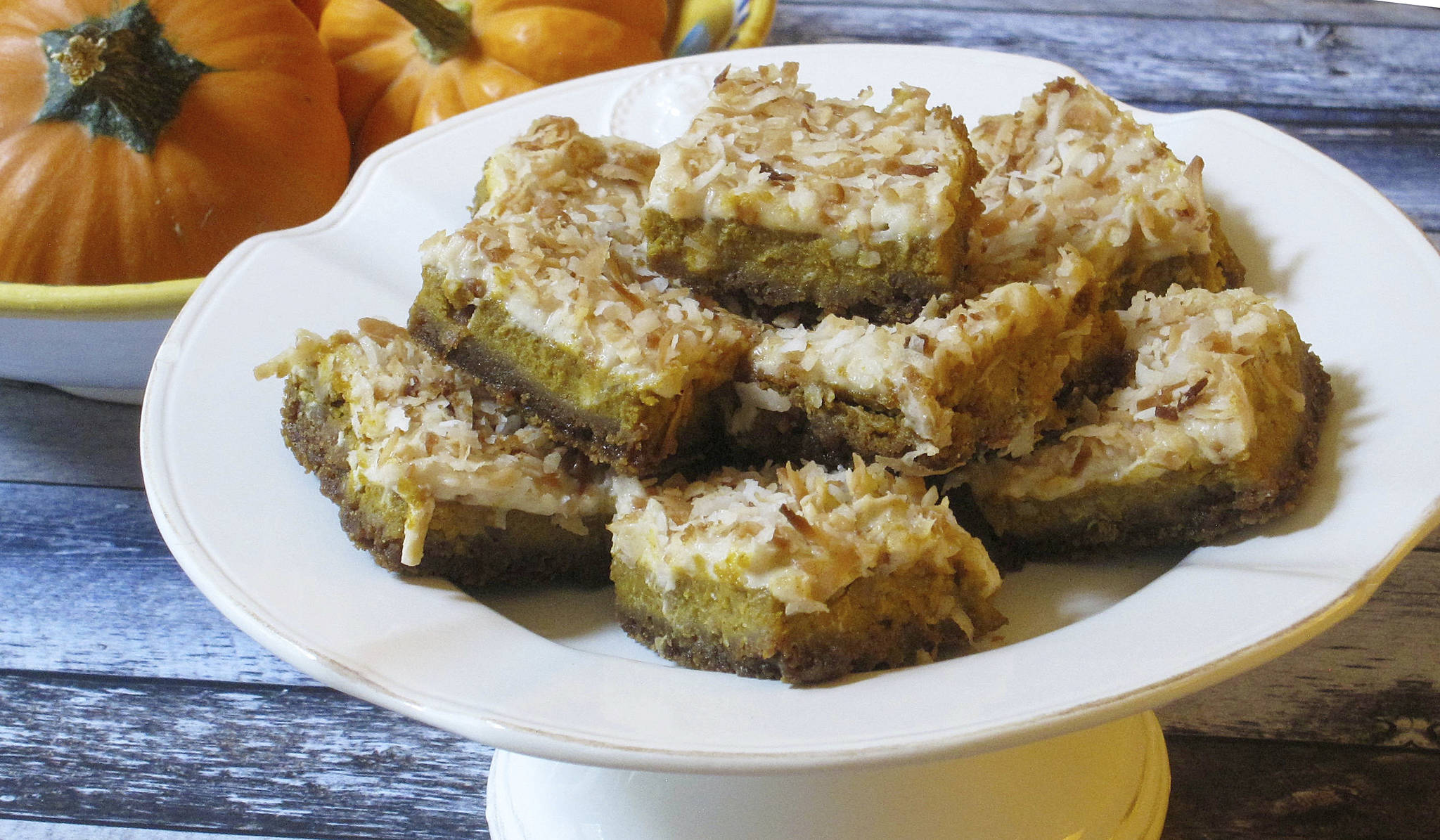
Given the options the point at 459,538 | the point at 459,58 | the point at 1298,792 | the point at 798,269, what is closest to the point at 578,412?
the point at 459,538

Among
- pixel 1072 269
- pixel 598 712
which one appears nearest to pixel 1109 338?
pixel 1072 269

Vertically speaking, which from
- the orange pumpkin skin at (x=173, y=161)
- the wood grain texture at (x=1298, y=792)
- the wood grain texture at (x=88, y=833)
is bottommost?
the wood grain texture at (x=88, y=833)

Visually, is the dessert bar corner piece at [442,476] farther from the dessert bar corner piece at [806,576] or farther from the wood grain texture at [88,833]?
the wood grain texture at [88,833]

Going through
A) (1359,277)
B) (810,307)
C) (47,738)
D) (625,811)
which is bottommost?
(47,738)

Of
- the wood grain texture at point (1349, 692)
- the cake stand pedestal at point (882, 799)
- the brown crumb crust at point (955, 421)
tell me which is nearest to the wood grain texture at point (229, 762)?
the cake stand pedestal at point (882, 799)

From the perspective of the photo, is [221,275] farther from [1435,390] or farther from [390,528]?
[1435,390]

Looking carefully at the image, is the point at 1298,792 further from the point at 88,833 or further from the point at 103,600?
the point at 103,600
